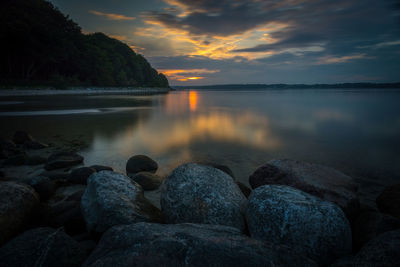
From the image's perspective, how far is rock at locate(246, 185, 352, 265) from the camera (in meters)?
2.41

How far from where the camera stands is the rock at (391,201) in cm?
357

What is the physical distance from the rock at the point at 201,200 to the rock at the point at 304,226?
13.9 inches

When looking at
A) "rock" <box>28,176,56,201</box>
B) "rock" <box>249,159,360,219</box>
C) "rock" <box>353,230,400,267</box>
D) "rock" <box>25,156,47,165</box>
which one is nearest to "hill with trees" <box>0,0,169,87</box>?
"rock" <box>25,156,47,165</box>

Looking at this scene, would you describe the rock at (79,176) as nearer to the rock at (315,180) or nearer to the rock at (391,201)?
the rock at (315,180)

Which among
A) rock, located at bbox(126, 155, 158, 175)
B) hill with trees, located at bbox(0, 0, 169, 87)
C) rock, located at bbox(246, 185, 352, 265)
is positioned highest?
hill with trees, located at bbox(0, 0, 169, 87)

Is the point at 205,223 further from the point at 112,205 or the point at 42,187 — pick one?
the point at 42,187

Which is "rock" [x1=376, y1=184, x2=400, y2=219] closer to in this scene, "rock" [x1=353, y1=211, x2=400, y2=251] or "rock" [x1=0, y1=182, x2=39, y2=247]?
"rock" [x1=353, y1=211, x2=400, y2=251]

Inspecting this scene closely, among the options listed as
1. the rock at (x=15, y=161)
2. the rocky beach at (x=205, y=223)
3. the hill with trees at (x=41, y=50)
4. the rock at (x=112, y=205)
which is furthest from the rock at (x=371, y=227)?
the hill with trees at (x=41, y=50)

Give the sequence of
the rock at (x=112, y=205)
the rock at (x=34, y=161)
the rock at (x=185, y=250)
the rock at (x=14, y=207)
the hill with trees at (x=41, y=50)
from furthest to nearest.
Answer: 1. the hill with trees at (x=41, y=50)
2. the rock at (x=34, y=161)
3. the rock at (x=112, y=205)
4. the rock at (x=14, y=207)
5. the rock at (x=185, y=250)

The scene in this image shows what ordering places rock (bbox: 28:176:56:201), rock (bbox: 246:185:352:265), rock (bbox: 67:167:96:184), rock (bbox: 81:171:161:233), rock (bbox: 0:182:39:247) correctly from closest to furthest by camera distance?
rock (bbox: 246:185:352:265) < rock (bbox: 0:182:39:247) < rock (bbox: 81:171:161:233) < rock (bbox: 28:176:56:201) < rock (bbox: 67:167:96:184)

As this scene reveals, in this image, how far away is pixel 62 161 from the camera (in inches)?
238

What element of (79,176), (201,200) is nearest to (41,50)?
(79,176)

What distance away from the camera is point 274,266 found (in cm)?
179

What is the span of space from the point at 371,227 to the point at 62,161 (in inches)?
271
